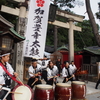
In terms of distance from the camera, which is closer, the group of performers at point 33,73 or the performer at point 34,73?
the group of performers at point 33,73

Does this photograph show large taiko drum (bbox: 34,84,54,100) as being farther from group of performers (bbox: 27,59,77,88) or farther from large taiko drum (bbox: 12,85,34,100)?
group of performers (bbox: 27,59,77,88)

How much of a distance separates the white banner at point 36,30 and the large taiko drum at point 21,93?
2559mm

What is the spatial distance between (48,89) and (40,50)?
230 centimetres

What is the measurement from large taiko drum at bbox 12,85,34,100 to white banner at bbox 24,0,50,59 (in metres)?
2.56

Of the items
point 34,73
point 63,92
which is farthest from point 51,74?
point 63,92

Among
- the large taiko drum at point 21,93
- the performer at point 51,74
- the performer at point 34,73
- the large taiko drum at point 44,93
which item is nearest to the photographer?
the large taiko drum at point 21,93

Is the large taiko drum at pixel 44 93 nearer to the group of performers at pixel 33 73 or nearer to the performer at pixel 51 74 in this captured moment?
the group of performers at pixel 33 73

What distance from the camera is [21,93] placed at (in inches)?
133

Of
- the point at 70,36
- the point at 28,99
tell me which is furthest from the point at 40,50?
the point at 70,36

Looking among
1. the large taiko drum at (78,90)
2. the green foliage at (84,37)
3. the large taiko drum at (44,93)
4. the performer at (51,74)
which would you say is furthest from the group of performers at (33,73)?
the green foliage at (84,37)

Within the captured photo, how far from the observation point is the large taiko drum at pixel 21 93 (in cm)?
330

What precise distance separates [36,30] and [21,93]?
3.48 m

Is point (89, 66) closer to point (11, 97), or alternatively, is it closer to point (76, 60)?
point (76, 60)

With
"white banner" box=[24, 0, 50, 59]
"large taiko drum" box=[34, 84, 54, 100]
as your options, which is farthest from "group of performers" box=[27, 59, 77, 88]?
"large taiko drum" box=[34, 84, 54, 100]
